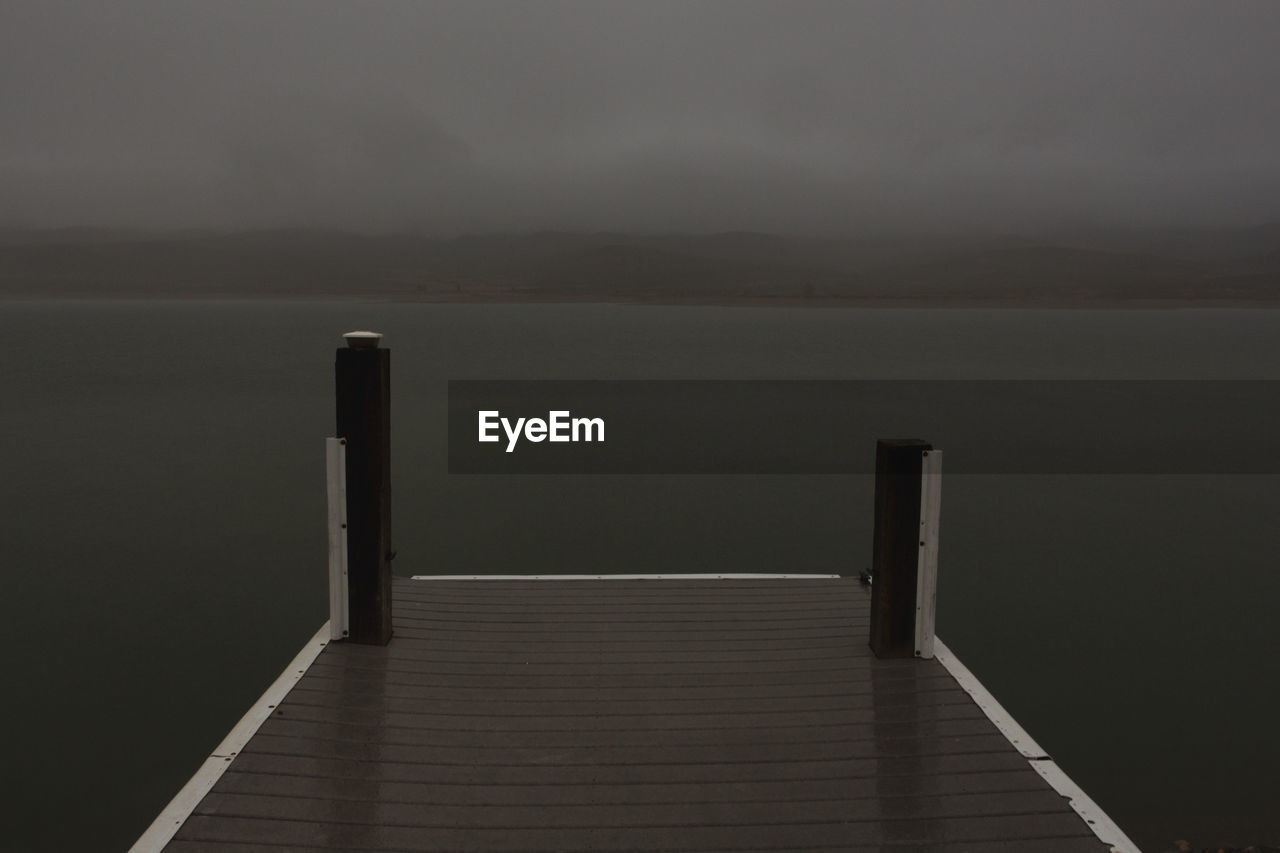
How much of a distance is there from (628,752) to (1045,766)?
5.45 ft

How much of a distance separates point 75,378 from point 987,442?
3964 cm

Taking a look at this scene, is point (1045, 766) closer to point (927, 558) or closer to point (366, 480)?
point (927, 558)

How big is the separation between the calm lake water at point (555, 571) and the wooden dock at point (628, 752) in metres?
2.85

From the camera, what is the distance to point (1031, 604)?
399 inches

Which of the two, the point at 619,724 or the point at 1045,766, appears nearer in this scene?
the point at 1045,766

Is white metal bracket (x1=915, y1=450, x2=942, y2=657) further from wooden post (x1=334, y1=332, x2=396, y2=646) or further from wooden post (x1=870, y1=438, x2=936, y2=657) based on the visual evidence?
wooden post (x1=334, y1=332, x2=396, y2=646)

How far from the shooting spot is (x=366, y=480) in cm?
461

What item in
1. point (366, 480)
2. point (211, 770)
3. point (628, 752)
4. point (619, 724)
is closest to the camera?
point (211, 770)

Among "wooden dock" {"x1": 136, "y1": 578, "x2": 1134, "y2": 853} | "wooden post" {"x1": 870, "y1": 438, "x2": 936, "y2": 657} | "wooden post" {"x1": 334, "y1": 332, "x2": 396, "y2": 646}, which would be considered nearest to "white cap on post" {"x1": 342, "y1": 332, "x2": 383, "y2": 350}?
"wooden post" {"x1": 334, "y1": 332, "x2": 396, "y2": 646}

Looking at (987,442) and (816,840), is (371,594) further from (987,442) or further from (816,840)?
(987,442)

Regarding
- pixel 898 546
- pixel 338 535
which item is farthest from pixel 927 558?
pixel 338 535

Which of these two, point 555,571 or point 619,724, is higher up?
point 619,724

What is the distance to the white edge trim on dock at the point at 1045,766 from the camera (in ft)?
10.3

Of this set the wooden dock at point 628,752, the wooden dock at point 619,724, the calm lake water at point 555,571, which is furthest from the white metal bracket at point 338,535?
the calm lake water at point 555,571
